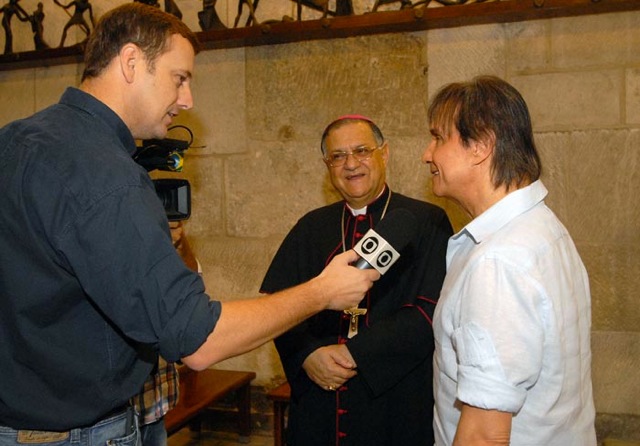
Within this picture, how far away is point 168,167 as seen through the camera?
2.25 meters

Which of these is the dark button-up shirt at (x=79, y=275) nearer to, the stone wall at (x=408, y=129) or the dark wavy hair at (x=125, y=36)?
the dark wavy hair at (x=125, y=36)

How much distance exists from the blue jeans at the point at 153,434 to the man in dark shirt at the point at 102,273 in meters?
0.69

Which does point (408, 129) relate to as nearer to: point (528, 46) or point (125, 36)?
point (528, 46)

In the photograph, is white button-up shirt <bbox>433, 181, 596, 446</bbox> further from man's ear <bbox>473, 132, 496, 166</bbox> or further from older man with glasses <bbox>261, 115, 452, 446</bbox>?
older man with glasses <bbox>261, 115, 452, 446</bbox>

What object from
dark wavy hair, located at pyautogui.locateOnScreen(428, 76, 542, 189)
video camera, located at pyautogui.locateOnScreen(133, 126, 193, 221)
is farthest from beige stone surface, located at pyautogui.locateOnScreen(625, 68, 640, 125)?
video camera, located at pyautogui.locateOnScreen(133, 126, 193, 221)

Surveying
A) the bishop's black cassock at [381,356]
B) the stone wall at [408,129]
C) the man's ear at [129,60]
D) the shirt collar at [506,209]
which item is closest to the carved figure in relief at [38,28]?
the stone wall at [408,129]

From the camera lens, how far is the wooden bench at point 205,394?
3.24 meters

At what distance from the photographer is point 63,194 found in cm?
137

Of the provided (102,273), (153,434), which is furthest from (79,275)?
(153,434)

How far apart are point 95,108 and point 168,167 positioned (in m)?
0.66

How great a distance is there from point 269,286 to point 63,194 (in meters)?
1.50

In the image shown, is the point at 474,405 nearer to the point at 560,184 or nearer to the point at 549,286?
the point at 549,286

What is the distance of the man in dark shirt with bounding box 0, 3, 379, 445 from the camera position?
1.37m

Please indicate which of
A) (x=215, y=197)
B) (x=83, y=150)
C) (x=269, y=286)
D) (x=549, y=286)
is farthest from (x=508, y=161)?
(x=215, y=197)
